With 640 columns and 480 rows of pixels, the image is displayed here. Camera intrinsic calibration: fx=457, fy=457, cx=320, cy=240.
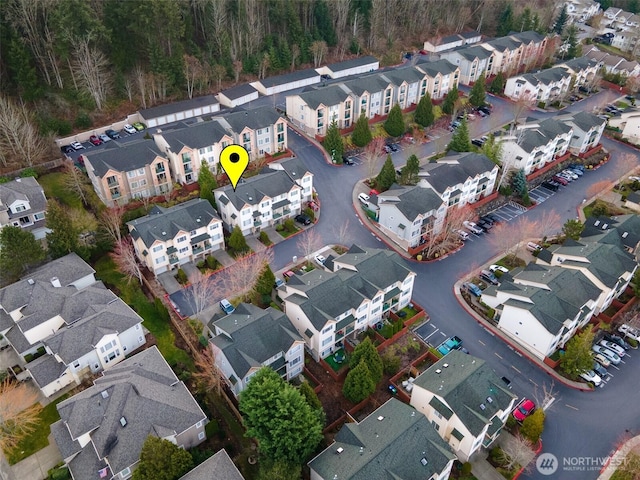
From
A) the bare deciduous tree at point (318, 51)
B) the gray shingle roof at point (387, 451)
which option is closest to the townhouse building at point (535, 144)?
the gray shingle roof at point (387, 451)

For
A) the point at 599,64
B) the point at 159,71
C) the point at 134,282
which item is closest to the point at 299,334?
the point at 134,282

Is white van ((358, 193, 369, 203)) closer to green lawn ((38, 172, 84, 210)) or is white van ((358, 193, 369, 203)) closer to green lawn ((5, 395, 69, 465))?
green lawn ((38, 172, 84, 210))

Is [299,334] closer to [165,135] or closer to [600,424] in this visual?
[600,424]

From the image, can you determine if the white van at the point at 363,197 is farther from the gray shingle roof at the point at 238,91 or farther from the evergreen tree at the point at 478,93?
the evergreen tree at the point at 478,93

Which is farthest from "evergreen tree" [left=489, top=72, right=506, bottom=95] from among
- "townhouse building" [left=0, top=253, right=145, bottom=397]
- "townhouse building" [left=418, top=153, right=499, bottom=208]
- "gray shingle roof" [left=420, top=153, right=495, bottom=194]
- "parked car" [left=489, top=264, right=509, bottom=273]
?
"townhouse building" [left=0, top=253, right=145, bottom=397]

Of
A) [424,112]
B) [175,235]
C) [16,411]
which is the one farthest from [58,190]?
[424,112]

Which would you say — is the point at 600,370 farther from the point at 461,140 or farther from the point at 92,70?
the point at 92,70
